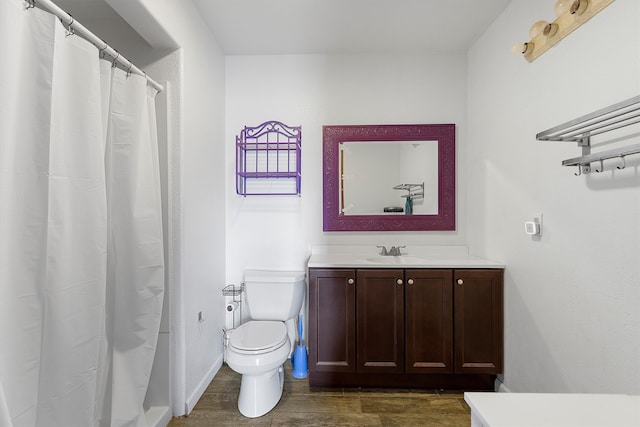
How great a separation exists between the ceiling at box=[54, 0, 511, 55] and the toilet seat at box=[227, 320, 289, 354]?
199cm

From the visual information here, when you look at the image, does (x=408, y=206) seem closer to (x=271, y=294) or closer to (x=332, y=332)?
(x=332, y=332)

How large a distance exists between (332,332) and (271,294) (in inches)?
21.0

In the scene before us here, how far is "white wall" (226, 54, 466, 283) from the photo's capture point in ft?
8.04

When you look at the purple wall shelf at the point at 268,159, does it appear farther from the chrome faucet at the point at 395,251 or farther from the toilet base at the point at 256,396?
the toilet base at the point at 256,396

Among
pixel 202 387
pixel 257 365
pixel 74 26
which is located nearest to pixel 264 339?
pixel 257 365

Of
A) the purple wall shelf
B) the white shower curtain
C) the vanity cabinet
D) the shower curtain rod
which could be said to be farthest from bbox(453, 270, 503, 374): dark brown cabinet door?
the shower curtain rod

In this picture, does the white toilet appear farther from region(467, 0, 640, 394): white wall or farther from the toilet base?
region(467, 0, 640, 394): white wall

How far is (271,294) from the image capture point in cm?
222

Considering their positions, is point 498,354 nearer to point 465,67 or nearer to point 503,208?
point 503,208

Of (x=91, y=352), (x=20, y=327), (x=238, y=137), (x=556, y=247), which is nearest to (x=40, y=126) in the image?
(x=20, y=327)

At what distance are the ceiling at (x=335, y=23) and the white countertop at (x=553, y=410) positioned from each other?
6.85 feet

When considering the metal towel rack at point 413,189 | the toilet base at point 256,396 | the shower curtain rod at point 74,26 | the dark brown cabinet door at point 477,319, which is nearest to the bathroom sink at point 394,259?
the dark brown cabinet door at point 477,319

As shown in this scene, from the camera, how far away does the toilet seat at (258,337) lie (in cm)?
174

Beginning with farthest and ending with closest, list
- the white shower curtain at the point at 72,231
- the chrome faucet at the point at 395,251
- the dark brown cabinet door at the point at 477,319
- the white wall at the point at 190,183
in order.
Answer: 1. the chrome faucet at the point at 395,251
2. the dark brown cabinet door at the point at 477,319
3. the white wall at the point at 190,183
4. the white shower curtain at the point at 72,231
